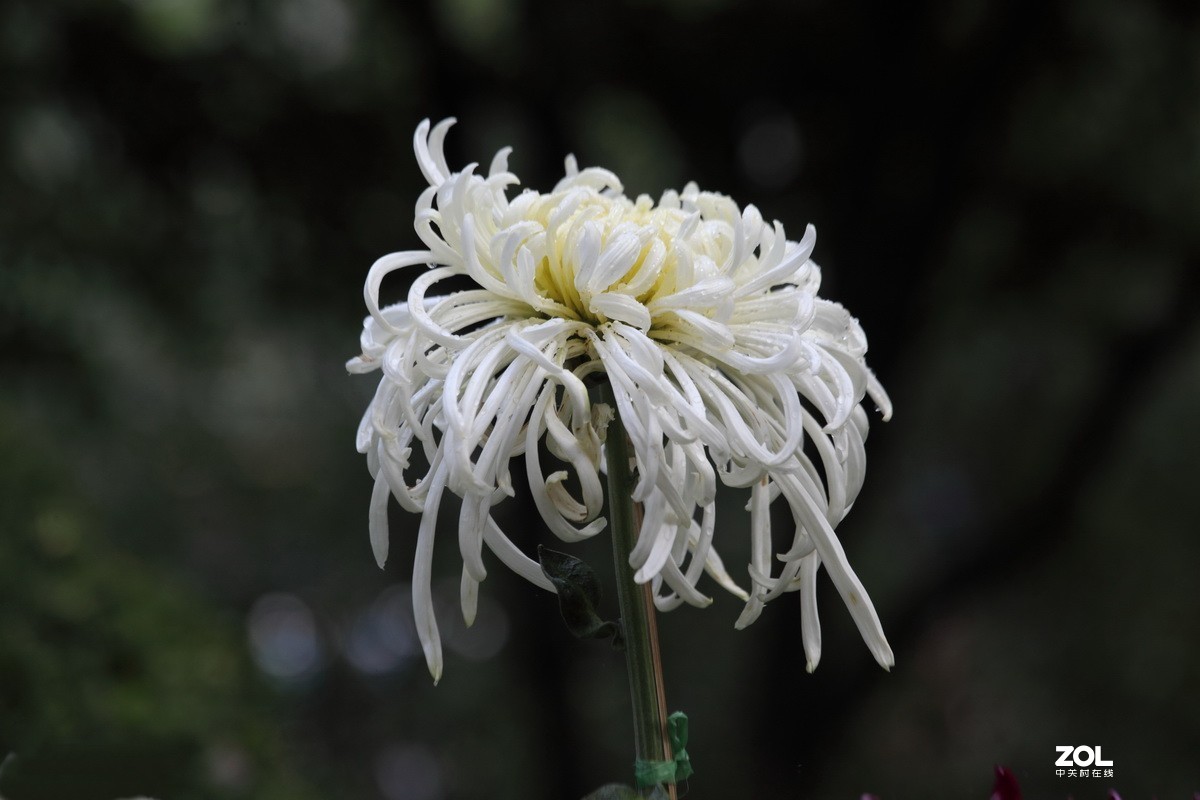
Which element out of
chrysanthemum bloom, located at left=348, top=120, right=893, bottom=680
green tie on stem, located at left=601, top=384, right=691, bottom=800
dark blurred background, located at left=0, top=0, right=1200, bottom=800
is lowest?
green tie on stem, located at left=601, top=384, right=691, bottom=800

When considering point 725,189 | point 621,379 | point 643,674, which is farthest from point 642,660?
point 725,189

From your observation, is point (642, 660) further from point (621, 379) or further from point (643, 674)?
point (621, 379)

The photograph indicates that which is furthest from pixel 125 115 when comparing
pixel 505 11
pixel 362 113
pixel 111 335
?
pixel 505 11

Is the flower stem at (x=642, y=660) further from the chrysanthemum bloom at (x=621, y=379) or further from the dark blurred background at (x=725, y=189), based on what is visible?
the dark blurred background at (x=725, y=189)

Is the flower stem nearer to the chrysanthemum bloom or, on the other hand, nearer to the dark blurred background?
the chrysanthemum bloom

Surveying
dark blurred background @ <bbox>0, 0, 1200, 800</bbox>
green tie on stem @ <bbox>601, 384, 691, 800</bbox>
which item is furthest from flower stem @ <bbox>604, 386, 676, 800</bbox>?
dark blurred background @ <bbox>0, 0, 1200, 800</bbox>

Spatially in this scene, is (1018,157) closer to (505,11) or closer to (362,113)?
(505,11)

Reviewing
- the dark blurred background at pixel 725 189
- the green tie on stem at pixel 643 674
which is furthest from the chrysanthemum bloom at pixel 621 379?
the dark blurred background at pixel 725 189

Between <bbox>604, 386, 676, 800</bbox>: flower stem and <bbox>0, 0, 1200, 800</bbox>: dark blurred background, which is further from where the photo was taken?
<bbox>0, 0, 1200, 800</bbox>: dark blurred background
